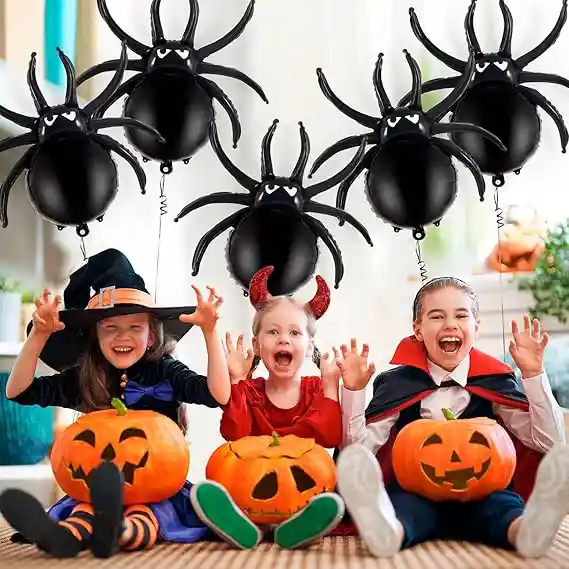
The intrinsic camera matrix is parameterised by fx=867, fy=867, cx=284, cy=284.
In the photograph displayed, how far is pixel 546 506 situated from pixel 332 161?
1460 mm

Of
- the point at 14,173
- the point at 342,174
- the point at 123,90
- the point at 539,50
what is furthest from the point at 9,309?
the point at 539,50

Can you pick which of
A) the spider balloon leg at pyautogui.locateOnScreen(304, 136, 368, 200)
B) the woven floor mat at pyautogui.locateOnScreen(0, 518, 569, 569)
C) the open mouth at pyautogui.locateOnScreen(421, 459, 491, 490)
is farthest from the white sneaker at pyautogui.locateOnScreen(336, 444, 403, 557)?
the spider balloon leg at pyautogui.locateOnScreen(304, 136, 368, 200)

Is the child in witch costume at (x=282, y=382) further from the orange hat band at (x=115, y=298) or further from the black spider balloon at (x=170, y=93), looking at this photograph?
the black spider balloon at (x=170, y=93)

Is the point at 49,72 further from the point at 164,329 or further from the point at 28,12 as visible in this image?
the point at 164,329

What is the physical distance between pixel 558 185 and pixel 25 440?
1.50 m

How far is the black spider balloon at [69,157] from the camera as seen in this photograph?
4.66 feet

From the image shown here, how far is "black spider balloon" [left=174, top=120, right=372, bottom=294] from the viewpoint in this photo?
4.94ft

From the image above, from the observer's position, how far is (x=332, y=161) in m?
2.38

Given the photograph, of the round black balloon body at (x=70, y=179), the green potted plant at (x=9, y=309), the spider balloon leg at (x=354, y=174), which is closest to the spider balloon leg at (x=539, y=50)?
the spider balloon leg at (x=354, y=174)

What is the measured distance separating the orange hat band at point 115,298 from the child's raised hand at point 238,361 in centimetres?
16

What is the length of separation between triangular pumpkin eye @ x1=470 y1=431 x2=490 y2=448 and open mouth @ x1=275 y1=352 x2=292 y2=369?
347 millimetres

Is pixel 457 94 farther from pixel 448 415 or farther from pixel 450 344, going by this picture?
pixel 448 415

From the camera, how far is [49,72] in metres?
2.13

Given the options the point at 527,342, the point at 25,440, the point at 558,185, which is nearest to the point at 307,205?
the point at 527,342
